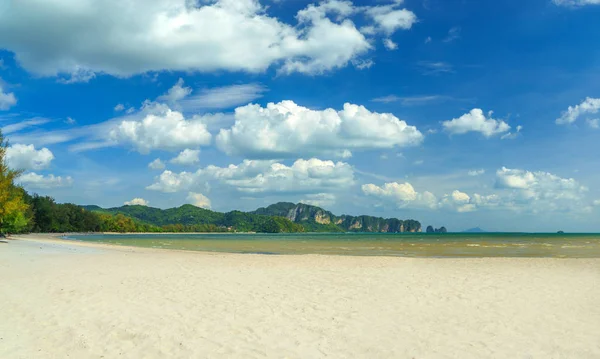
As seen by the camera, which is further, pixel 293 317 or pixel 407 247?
pixel 407 247

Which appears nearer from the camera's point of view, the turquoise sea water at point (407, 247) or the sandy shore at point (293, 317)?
the sandy shore at point (293, 317)

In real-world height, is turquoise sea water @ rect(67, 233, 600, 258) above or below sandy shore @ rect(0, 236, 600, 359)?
below

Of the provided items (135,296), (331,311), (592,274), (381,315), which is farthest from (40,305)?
(592,274)

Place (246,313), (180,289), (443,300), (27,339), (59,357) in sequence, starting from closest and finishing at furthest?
(59,357), (27,339), (246,313), (443,300), (180,289)

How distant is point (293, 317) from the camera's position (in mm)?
11383

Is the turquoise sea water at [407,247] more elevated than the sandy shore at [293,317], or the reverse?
the sandy shore at [293,317]

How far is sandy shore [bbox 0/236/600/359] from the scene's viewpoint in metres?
8.81

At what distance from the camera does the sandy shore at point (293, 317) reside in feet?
28.9

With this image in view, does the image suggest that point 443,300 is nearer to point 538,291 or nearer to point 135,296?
point 538,291

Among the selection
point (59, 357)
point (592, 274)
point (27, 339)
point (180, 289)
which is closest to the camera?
point (59, 357)

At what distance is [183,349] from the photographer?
8.69 metres

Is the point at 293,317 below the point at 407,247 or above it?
above

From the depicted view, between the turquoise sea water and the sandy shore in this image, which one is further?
the turquoise sea water

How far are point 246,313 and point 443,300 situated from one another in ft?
21.0
